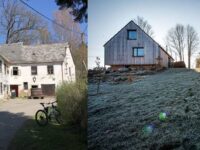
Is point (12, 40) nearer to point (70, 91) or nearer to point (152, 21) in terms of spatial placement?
point (70, 91)

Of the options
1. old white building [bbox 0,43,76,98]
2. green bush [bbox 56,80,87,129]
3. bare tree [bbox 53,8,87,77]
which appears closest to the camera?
bare tree [bbox 53,8,87,77]

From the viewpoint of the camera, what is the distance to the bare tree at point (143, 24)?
10.1ft

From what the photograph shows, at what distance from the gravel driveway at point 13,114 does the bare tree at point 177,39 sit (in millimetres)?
1782

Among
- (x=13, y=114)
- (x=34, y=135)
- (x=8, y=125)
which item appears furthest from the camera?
(x=8, y=125)

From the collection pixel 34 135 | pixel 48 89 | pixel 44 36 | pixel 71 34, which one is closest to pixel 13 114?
pixel 34 135

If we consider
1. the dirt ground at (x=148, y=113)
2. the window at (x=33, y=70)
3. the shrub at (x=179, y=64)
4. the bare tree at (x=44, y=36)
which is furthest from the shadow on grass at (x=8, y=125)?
the shrub at (x=179, y=64)

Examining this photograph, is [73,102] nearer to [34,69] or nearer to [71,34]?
[34,69]

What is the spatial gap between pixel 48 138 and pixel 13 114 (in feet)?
1.83

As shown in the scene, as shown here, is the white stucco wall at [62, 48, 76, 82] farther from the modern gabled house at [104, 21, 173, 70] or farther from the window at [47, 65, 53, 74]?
the modern gabled house at [104, 21, 173, 70]

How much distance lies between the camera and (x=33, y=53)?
13.8ft

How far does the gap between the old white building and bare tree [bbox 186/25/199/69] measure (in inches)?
54.7

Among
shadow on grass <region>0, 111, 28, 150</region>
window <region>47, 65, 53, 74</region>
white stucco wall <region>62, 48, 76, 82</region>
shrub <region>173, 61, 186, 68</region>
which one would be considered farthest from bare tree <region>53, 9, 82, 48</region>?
shrub <region>173, 61, 186, 68</region>

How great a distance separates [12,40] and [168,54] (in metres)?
1.85

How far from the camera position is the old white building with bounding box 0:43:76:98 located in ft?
13.4
